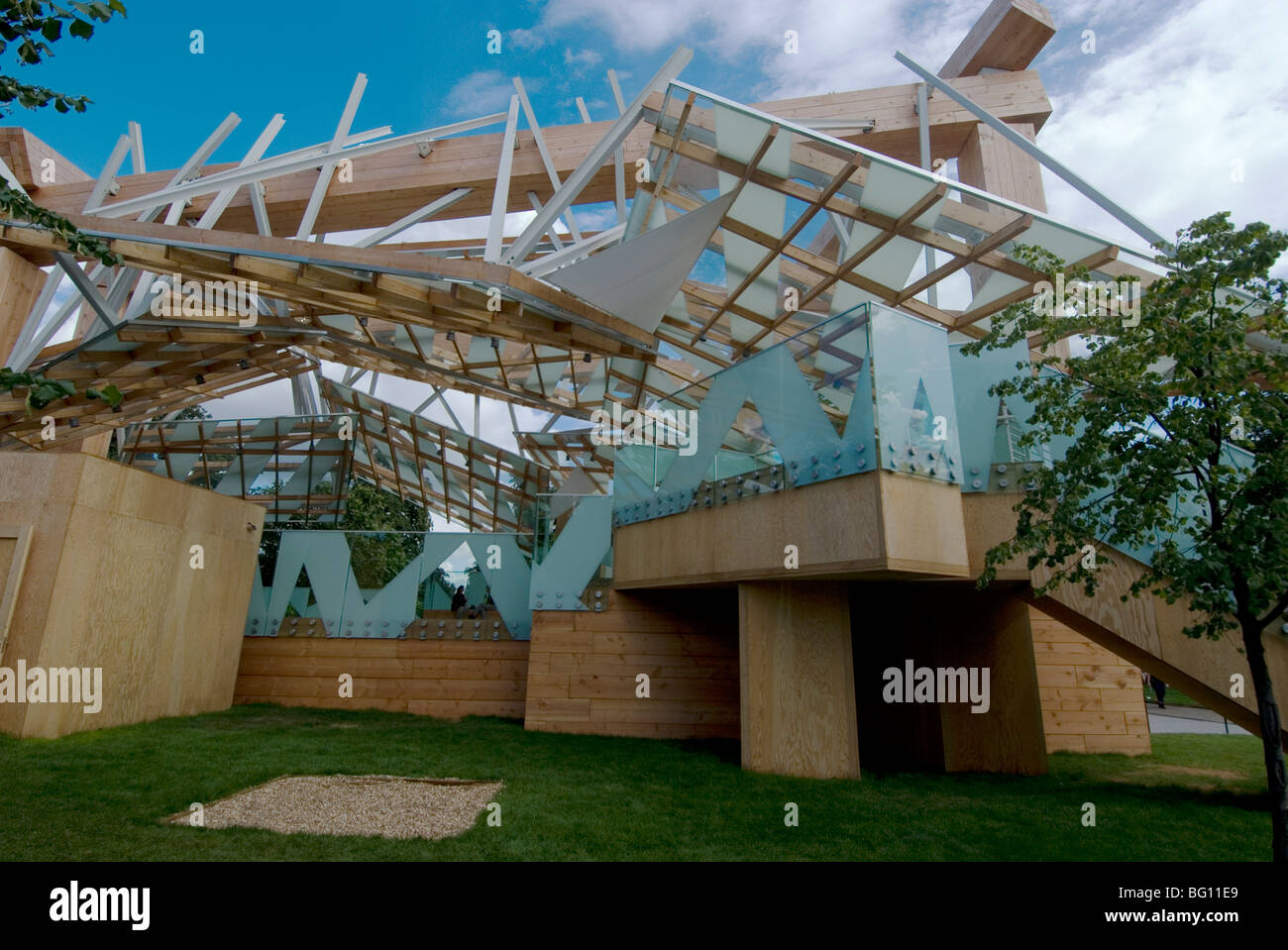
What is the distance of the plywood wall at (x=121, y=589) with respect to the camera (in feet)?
27.8

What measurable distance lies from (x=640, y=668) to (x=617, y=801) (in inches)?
158

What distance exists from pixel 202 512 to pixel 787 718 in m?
9.67

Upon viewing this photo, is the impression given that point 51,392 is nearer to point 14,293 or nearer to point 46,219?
point 46,219

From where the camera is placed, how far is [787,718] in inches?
293

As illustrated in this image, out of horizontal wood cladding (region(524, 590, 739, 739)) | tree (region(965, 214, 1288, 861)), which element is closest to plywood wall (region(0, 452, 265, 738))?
horizontal wood cladding (region(524, 590, 739, 739))

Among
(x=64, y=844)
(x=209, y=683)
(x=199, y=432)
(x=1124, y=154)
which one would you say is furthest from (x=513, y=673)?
(x=199, y=432)

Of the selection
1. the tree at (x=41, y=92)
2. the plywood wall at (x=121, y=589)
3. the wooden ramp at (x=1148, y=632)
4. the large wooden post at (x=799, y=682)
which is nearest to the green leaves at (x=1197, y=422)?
the wooden ramp at (x=1148, y=632)

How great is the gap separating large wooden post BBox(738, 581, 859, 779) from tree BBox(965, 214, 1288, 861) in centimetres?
267

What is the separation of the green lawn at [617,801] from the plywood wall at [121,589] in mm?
708

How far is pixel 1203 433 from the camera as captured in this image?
454 centimetres

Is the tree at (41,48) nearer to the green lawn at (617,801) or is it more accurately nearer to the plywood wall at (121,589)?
the green lawn at (617,801)


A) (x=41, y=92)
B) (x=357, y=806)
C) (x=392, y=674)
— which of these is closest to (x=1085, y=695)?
(x=357, y=806)

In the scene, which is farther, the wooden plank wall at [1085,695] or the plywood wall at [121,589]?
the wooden plank wall at [1085,695]
